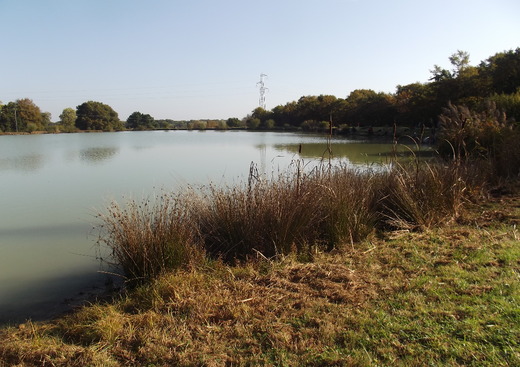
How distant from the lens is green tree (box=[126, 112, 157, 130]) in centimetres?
9182

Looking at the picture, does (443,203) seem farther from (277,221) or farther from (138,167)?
(138,167)

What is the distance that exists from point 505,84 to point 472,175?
89.1ft

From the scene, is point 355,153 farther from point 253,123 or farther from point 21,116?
point 253,123

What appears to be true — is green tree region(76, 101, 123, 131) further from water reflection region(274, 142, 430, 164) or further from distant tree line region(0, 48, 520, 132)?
water reflection region(274, 142, 430, 164)

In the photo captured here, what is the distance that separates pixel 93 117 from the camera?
78.5 meters

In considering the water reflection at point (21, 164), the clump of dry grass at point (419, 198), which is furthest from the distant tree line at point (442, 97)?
the water reflection at point (21, 164)

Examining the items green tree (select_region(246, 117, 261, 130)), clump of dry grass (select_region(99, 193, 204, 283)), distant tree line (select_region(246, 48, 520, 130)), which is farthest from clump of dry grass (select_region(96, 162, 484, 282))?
green tree (select_region(246, 117, 261, 130))

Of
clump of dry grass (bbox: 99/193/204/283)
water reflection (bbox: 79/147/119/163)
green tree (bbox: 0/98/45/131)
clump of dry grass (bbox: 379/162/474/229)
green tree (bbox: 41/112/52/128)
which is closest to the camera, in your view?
clump of dry grass (bbox: 99/193/204/283)

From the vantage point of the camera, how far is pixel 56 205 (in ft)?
28.4

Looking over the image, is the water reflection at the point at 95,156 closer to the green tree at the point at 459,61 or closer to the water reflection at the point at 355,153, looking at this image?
the water reflection at the point at 355,153

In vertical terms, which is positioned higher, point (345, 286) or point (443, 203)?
point (443, 203)

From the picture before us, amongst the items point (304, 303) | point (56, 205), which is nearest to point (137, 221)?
point (304, 303)

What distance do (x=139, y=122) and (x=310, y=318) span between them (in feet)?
315

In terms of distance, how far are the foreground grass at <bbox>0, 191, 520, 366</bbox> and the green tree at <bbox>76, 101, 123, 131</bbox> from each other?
8301 centimetres
